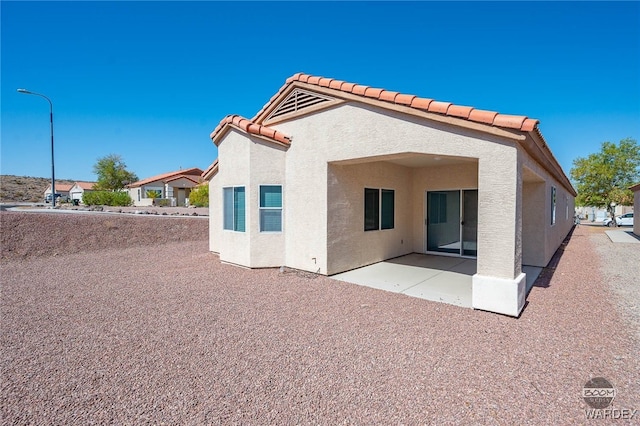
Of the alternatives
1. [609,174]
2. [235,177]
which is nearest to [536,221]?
[235,177]

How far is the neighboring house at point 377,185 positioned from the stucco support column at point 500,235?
0.02 meters

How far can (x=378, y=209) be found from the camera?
10.1 metres

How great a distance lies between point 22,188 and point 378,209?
3074 inches

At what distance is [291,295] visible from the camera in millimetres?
7020

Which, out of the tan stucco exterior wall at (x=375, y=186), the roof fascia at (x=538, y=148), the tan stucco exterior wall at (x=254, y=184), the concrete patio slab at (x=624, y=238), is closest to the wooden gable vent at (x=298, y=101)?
the tan stucco exterior wall at (x=375, y=186)

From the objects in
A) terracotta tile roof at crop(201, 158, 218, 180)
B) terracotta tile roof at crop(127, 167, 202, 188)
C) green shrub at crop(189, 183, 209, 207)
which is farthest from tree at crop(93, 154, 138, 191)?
terracotta tile roof at crop(201, 158, 218, 180)

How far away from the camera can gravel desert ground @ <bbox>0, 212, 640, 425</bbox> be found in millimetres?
3186

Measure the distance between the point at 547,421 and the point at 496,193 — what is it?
3883mm

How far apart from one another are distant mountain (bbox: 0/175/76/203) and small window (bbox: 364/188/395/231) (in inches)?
2477

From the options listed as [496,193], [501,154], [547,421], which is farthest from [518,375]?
[501,154]

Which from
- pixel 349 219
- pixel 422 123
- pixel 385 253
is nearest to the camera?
pixel 422 123

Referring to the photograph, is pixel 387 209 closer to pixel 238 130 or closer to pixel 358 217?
pixel 358 217

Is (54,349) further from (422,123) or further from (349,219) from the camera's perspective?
(422,123)
